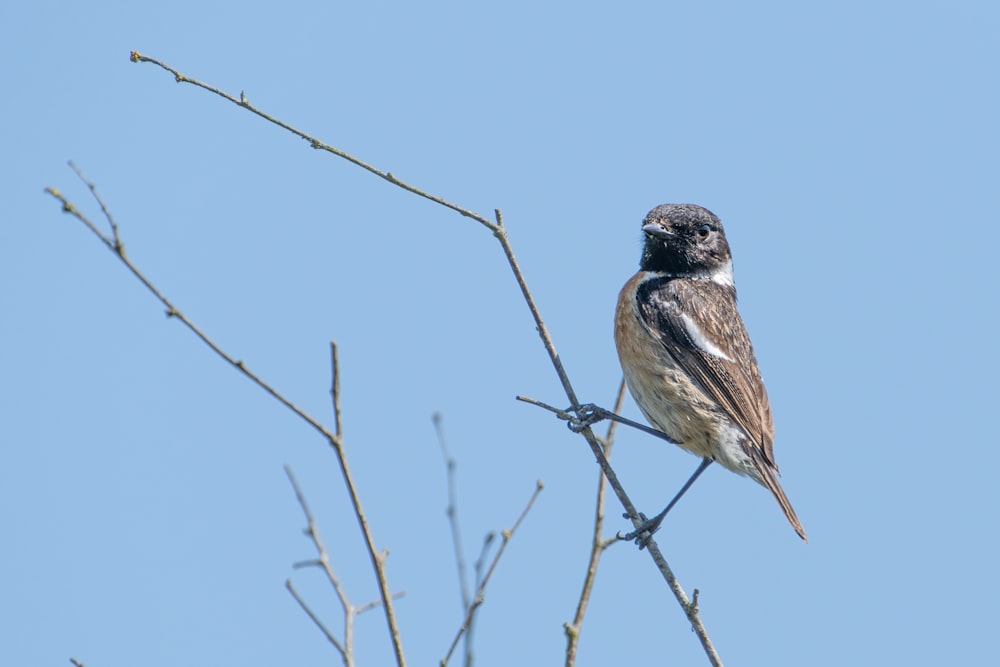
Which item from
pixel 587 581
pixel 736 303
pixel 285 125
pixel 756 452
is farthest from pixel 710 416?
pixel 285 125

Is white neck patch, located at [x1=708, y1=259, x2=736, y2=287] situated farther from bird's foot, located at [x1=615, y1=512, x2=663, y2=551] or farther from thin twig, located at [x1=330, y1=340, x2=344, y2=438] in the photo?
thin twig, located at [x1=330, y1=340, x2=344, y2=438]

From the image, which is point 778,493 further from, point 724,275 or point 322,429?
point 322,429

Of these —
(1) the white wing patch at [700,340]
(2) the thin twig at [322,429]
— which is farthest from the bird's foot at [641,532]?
(2) the thin twig at [322,429]

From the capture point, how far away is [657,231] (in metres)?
8.12

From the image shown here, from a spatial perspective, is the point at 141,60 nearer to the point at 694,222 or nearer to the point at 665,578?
the point at 665,578

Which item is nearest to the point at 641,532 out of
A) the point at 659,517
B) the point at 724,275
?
the point at 659,517

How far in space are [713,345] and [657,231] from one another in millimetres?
1012

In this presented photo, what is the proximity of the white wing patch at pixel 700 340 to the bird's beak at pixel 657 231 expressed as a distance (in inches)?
30.1

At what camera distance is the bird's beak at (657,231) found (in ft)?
26.6

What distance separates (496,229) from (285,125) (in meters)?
1.16

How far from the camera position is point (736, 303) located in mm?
8516

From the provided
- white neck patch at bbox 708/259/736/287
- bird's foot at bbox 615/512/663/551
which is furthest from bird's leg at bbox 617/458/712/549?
white neck patch at bbox 708/259/736/287

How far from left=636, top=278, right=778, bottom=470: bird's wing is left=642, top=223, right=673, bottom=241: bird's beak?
1.07ft

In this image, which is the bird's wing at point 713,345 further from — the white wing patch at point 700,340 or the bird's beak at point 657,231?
the bird's beak at point 657,231
